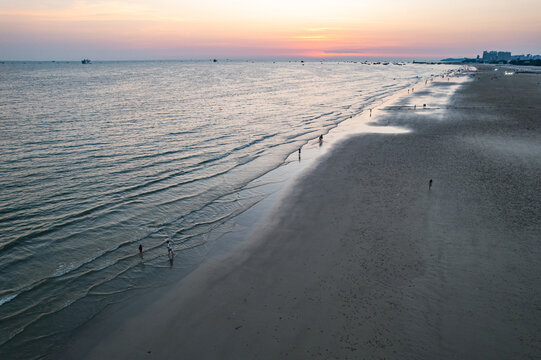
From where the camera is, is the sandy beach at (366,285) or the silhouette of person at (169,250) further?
the silhouette of person at (169,250)

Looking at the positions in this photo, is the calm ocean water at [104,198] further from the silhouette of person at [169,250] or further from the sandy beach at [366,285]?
the sandy beach at [366,285]

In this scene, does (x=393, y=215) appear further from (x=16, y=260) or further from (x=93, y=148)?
(x=93, y=148)

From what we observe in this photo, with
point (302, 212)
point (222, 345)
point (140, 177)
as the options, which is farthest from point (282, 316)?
point (140, 177)

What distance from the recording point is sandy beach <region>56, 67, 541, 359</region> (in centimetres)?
1320

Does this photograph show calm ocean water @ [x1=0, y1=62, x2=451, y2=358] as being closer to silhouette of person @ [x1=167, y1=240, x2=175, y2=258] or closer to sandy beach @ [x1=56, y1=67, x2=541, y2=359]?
silhouette of person @ [x1=167, y1=240, x2=175, y2=258]

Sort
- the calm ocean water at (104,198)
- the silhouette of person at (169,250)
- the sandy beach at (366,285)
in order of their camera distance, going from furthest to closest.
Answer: the silhouette of person at (169,250), the calm ocean water at (104,198), the sandy beach at (366,285)

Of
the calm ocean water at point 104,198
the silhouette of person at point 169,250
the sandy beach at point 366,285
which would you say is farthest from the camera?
the silhouette of person at point 169,250

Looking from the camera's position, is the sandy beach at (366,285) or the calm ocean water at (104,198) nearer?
the sandy beach at (366,285)

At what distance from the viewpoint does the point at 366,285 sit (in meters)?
16.5

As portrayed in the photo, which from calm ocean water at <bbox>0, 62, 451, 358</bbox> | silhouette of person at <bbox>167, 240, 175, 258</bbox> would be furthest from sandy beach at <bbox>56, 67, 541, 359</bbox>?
calm ocean water at <bbox>0, 62, 451, 358</bbox>

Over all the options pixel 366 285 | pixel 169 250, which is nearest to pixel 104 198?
pixel 169 250

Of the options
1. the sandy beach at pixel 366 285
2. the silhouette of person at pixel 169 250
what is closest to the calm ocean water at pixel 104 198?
the silhouette of person at pixel 169 250

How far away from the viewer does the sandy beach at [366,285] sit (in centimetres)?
1320

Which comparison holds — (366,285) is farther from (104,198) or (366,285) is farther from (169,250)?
(104,198)
